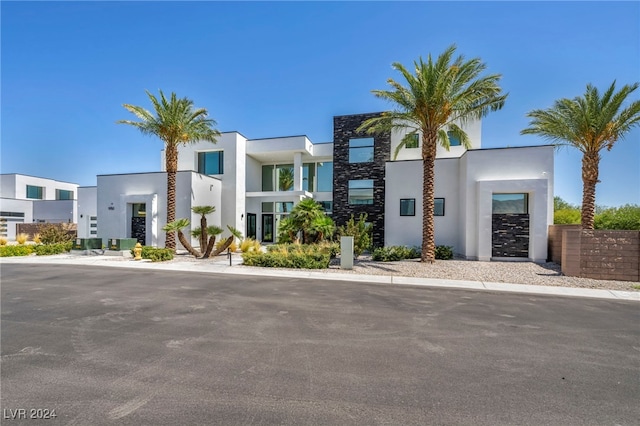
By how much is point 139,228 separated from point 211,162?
298 inches

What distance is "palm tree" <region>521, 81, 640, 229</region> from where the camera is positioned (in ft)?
41.8

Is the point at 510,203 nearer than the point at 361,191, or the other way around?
the point at 510,203

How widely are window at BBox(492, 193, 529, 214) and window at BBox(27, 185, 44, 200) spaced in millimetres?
56434

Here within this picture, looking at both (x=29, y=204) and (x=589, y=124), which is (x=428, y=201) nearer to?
(x=589, y=124)

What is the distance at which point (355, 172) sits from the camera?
20.6 meters

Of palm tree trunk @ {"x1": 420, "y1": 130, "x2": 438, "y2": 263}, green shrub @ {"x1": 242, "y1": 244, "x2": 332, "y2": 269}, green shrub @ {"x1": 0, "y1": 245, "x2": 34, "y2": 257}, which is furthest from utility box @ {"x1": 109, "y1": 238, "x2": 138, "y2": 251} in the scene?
palm tree trunk @ {"x1": 420, "y1": 130, "x2": 438, "y2": 263}

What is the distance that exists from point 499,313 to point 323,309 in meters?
4.37

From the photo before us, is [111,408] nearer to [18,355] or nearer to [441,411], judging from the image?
[18,355]

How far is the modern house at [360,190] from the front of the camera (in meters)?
15.1

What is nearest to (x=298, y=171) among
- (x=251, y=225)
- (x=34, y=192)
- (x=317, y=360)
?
(x=251, y=225)

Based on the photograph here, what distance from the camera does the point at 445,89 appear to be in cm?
1319

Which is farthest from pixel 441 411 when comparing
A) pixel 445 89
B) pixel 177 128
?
pixel 177 128

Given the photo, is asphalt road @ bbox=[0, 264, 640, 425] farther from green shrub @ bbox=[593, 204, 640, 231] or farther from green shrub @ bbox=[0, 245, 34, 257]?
green shrub @ bbox=[0, 245, 34, 257]

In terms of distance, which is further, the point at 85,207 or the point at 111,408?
the point at 85,207
